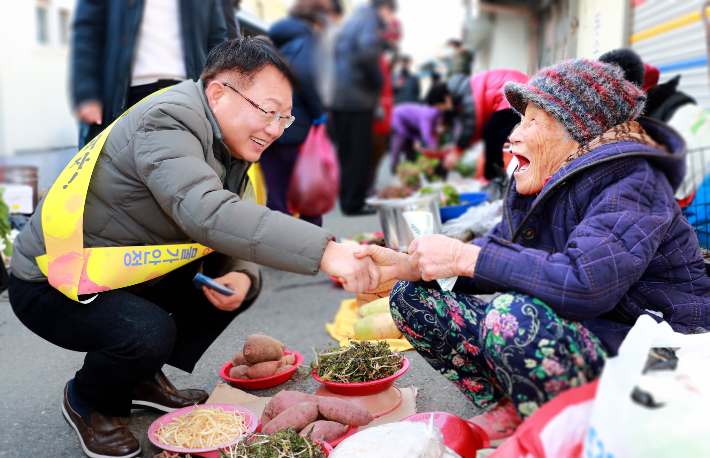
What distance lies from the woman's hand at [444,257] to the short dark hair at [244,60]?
0.86 metres

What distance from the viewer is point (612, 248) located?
4.64ft

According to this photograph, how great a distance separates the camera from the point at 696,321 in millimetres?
1640

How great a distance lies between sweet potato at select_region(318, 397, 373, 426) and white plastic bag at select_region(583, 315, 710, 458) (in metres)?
0.91

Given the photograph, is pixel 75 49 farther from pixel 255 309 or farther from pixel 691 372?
pixel 691 372

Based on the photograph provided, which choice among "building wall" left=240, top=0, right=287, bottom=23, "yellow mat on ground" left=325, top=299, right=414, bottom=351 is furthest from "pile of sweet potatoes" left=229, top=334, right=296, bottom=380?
"building wall" left=240, top=0, right=287, bottom=23

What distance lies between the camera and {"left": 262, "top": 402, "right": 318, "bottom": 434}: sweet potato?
5.93 ft

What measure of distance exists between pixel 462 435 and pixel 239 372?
46.7 inches

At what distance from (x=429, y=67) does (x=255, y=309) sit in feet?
30.7

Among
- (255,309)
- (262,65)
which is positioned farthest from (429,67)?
(262,65)

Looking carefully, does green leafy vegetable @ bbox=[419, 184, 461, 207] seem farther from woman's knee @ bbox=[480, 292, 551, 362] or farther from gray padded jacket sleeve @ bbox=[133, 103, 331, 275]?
woman's knee @ bbox=[480, 292, 551, 362]

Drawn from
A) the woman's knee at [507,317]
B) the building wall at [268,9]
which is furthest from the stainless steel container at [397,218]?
the building wall at [268,9]

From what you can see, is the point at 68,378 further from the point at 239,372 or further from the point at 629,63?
the point at 629,63

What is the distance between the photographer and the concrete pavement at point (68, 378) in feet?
6.98

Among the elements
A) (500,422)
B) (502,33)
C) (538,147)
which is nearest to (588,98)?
(538,147)
